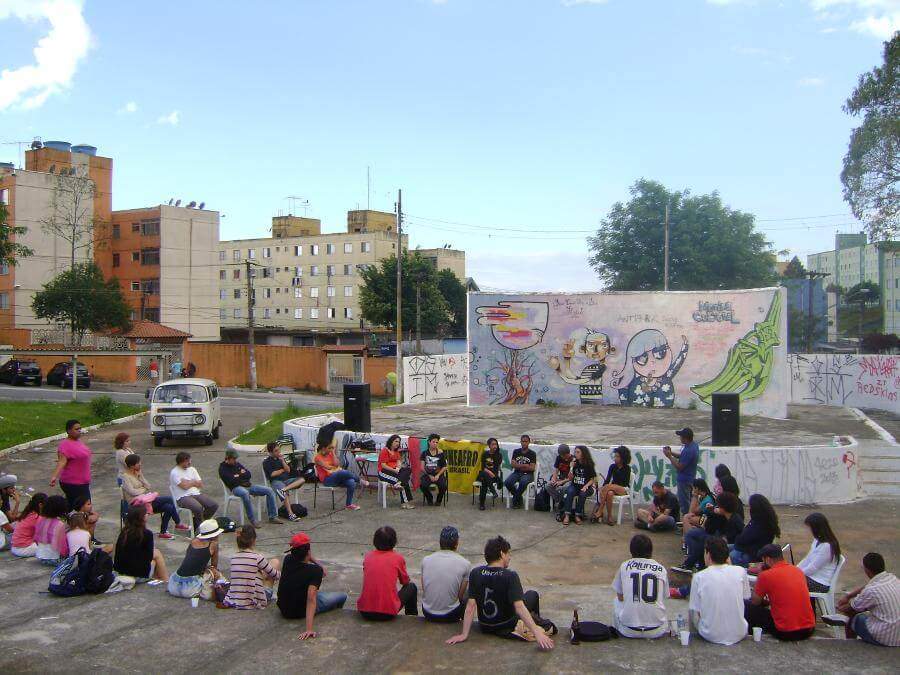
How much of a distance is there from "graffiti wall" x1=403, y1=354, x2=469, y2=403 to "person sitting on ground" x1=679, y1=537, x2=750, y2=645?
26.0 m

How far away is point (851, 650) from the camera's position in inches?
276

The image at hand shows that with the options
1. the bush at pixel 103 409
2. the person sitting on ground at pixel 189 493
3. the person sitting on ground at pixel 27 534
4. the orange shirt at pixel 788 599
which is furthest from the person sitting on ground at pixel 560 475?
the bush at pixel 103 409

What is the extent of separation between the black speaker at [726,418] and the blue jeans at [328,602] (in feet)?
37.6

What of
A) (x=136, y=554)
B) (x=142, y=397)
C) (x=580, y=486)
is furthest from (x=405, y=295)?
(x=136, y=554)

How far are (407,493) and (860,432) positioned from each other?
15418 millimetres

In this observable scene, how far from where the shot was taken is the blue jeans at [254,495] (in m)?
12.5

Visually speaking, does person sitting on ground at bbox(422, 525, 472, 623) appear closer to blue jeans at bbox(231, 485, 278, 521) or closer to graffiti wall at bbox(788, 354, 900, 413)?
blue jeans at bbox(231, 485, 278, 521)

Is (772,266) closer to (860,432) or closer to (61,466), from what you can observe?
(860,432)

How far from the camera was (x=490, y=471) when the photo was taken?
14.0 m

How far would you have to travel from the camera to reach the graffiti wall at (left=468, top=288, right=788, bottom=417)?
27484 millimetres

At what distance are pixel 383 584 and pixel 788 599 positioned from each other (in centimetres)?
363

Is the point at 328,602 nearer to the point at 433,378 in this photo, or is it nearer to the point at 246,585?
the point at 246,585

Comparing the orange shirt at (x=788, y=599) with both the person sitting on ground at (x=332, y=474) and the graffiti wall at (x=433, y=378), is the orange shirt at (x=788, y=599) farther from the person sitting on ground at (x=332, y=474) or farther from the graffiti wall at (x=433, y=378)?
the graffiti wall at (x=433, y=378)

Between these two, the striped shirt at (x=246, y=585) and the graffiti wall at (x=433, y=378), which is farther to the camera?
the graffiti wall at (x=433, y=378)
